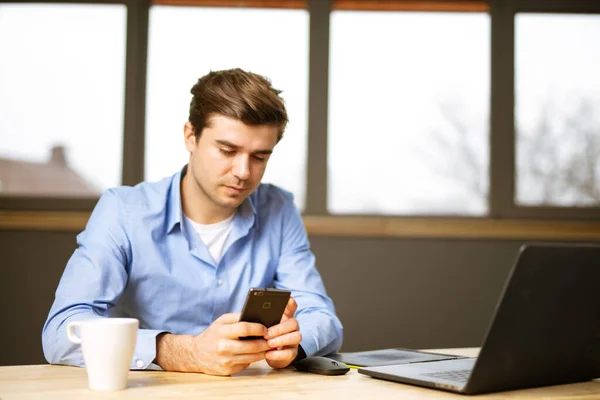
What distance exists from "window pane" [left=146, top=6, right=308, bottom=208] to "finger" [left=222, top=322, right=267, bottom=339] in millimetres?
1982

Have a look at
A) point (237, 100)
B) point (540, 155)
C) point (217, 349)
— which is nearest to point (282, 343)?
point (217, 349)

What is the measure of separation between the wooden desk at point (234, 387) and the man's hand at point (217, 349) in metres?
0.02

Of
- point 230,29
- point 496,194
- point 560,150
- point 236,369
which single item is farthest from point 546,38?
point 236,369

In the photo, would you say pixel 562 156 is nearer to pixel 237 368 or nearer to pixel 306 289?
pixel 306 289

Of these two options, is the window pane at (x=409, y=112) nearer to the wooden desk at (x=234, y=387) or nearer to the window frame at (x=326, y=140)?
the window frame at (x=326, y=140)

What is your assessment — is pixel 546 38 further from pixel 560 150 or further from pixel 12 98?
pixel 12 98

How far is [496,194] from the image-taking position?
312cm

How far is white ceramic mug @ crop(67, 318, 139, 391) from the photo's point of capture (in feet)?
3.10

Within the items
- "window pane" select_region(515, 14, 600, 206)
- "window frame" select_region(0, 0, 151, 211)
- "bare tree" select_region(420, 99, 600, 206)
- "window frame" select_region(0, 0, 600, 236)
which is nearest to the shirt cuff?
"window frame" select_region(0, 0, 600, 236)

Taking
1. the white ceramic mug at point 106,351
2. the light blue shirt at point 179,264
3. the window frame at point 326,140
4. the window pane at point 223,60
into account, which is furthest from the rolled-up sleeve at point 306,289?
the window pane at point 223,60

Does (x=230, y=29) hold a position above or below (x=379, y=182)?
above

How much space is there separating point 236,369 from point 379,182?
2.10m

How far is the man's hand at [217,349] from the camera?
3.58 ft

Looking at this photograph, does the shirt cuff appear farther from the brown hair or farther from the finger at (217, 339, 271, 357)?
the brown hair
